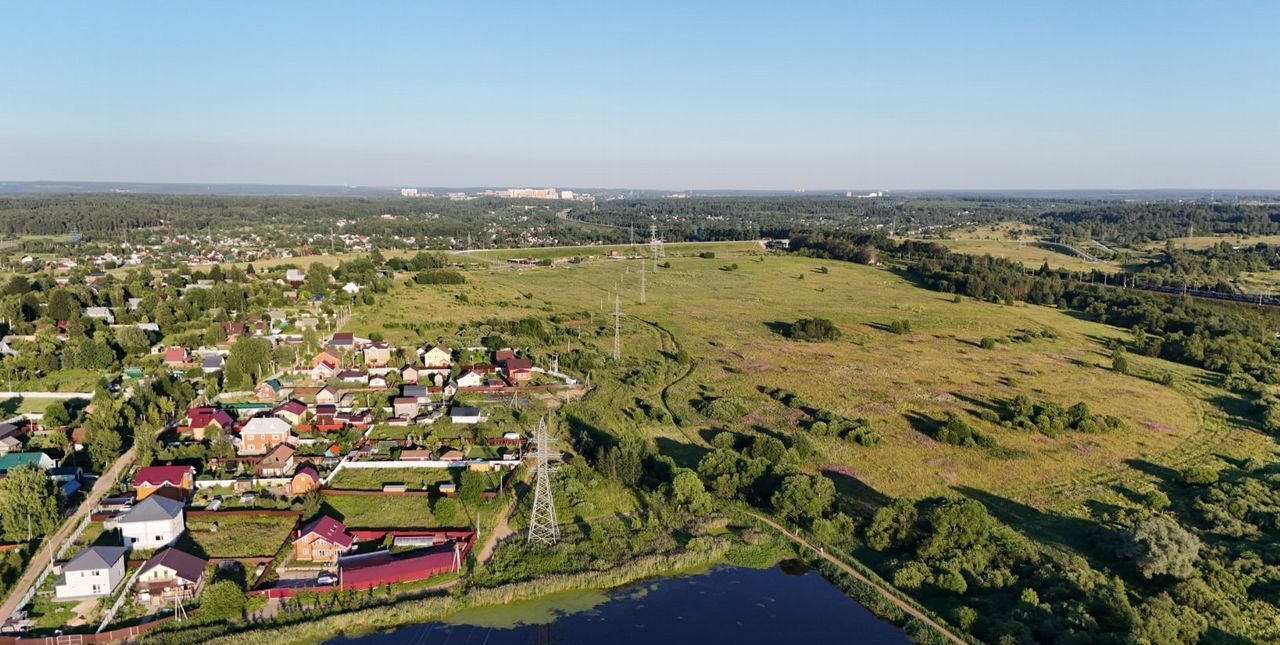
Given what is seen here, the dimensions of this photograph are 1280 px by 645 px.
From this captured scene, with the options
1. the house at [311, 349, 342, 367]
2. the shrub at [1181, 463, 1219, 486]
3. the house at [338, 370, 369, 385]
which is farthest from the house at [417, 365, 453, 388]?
the shrub at [1181, 463, 1219, 486]

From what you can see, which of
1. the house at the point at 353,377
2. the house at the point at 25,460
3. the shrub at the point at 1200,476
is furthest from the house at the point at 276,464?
the shrub at the point at 1200,476

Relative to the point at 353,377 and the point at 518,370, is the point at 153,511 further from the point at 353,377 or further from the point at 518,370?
the point at 518,370

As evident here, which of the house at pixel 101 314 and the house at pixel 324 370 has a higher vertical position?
the house at pixel 101 314

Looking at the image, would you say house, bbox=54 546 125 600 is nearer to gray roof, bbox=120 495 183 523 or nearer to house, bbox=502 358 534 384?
gray roof, bbox=120 495 183 523

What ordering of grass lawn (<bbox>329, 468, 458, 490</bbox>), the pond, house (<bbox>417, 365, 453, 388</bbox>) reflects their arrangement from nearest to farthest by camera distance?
the pond < grass lawn (<bbox>329, 468, 458, 490</bbox>) < house (<bbox>417, 365, 453, 388</bbox>)

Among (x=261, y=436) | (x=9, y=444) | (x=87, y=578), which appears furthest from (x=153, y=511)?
(x=9, y=444)

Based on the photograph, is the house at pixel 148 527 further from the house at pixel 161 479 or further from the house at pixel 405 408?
the house at pixel 405 408

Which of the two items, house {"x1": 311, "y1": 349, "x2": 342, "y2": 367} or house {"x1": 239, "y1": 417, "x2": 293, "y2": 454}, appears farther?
house {"x1": 311, "y1": 349, "x2": 342, "y2": 367}
